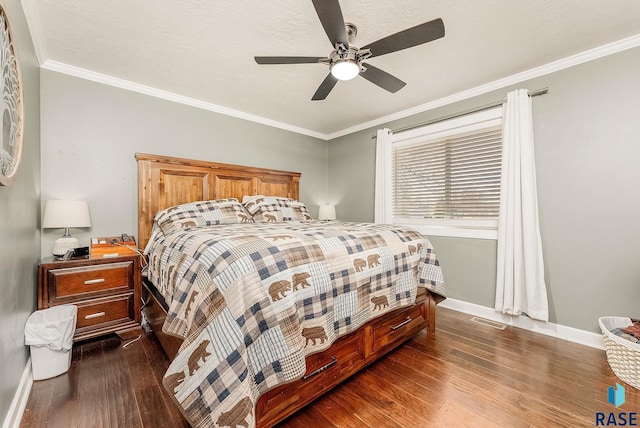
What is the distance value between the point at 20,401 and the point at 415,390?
87.8 inches

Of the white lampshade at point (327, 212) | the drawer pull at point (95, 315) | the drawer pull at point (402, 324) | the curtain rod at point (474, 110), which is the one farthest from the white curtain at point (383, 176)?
the drawer pull at point (95, 315)

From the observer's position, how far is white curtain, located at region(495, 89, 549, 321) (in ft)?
7.92

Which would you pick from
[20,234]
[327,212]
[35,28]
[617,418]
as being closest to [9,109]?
[20,234]

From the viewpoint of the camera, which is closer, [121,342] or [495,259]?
[121,342]

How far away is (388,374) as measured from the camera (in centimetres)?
180

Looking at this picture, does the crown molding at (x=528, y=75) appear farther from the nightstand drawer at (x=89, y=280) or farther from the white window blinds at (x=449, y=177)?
the nightstand drawer at (x=89, y=280)

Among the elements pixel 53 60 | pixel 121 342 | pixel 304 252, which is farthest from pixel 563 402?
pixel 53 60

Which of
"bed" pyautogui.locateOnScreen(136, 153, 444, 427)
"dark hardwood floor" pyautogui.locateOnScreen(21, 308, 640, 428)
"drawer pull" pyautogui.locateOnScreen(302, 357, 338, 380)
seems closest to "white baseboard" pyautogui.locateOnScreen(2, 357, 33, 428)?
"dark hardwood floor" pyautogui.locateOnScreen(21, 308, 640, 428)

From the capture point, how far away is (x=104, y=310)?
2.18 m

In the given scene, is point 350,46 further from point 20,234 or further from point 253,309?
point 20,234

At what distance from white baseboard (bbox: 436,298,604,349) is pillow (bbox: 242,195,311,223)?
7.00 feet

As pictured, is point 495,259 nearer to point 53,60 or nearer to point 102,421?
point 102,421

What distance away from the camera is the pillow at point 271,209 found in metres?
3.15

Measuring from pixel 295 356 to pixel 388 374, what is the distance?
93cm
